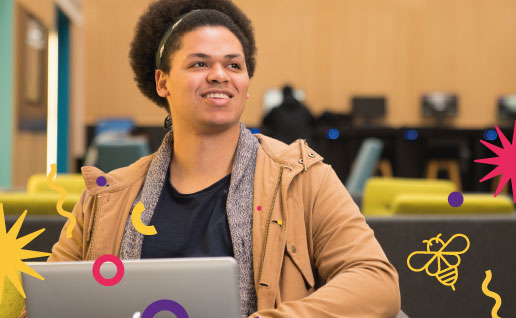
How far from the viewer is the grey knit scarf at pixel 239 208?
4.48 ft

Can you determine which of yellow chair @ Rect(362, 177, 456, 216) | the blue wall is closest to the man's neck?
yellow chair @ Rect(362, 177, 456, 216)

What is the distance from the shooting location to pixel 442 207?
245 centimetres

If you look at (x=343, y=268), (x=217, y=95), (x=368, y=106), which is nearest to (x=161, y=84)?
(x=217, y=95)

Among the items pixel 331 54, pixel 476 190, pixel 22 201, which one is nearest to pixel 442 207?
pixel 22 201

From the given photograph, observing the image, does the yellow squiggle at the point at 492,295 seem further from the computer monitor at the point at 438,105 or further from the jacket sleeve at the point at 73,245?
the computer monitor at the point at 438,105

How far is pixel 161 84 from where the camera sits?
5.22 feet

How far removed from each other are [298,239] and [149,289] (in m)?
0.48

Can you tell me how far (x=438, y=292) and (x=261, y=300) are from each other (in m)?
1.25

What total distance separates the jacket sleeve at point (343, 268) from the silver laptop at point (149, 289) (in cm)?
23

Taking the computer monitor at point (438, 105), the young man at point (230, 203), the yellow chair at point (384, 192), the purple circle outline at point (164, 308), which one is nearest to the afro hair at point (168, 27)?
the young man at point (230, 203)

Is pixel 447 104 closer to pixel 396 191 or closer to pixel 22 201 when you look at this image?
pixel 396 191

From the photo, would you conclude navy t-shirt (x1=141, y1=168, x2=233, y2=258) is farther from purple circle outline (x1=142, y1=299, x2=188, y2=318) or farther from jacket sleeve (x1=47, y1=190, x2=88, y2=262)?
purple circle outline (x1=142, y1=299, x2=188, y2=318)

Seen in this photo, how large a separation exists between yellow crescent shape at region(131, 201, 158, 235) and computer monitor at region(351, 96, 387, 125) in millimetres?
9499

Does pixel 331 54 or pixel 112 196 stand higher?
pixel 331 54
